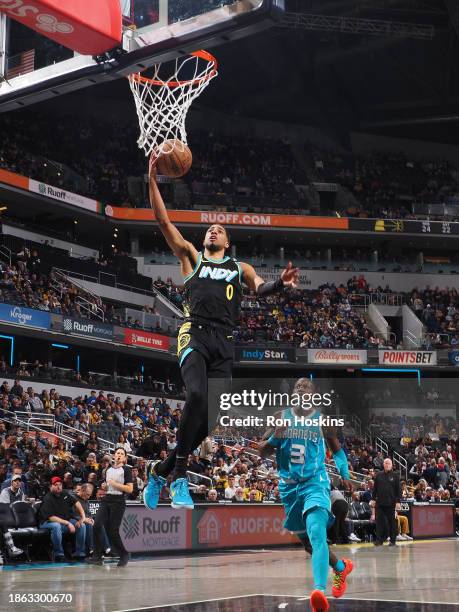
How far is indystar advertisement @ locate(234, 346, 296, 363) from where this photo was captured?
37750 millimetres

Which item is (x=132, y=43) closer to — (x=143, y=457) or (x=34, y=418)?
(x=143, y=457)

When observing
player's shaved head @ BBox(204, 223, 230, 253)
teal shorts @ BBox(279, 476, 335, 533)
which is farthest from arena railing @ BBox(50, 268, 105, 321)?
player's shaved head @ BBox(204, 223, 230, 253)

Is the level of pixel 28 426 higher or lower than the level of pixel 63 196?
lower

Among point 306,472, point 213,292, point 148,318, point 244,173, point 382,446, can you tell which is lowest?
point 382,446

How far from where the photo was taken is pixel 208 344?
6723 mm

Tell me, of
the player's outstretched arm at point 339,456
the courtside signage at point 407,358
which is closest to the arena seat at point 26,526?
the player's outstretched arm at point 339,456

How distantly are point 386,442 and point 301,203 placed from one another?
1569 centimetres

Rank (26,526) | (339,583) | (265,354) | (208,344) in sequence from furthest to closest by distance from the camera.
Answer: (265,354)
(26,526)
(339,583)
(208,344)

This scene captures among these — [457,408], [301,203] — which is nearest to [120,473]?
[457,408]

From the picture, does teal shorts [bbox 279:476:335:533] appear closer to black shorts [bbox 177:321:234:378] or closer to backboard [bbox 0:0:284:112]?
black shorts [bbox 177:321:234:378]

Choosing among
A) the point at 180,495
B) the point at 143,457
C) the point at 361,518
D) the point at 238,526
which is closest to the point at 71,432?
the point at 143,457

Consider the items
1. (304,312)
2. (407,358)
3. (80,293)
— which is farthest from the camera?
(304,312)

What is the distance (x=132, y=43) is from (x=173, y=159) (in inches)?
78.0

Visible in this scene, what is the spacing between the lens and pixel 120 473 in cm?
1401
